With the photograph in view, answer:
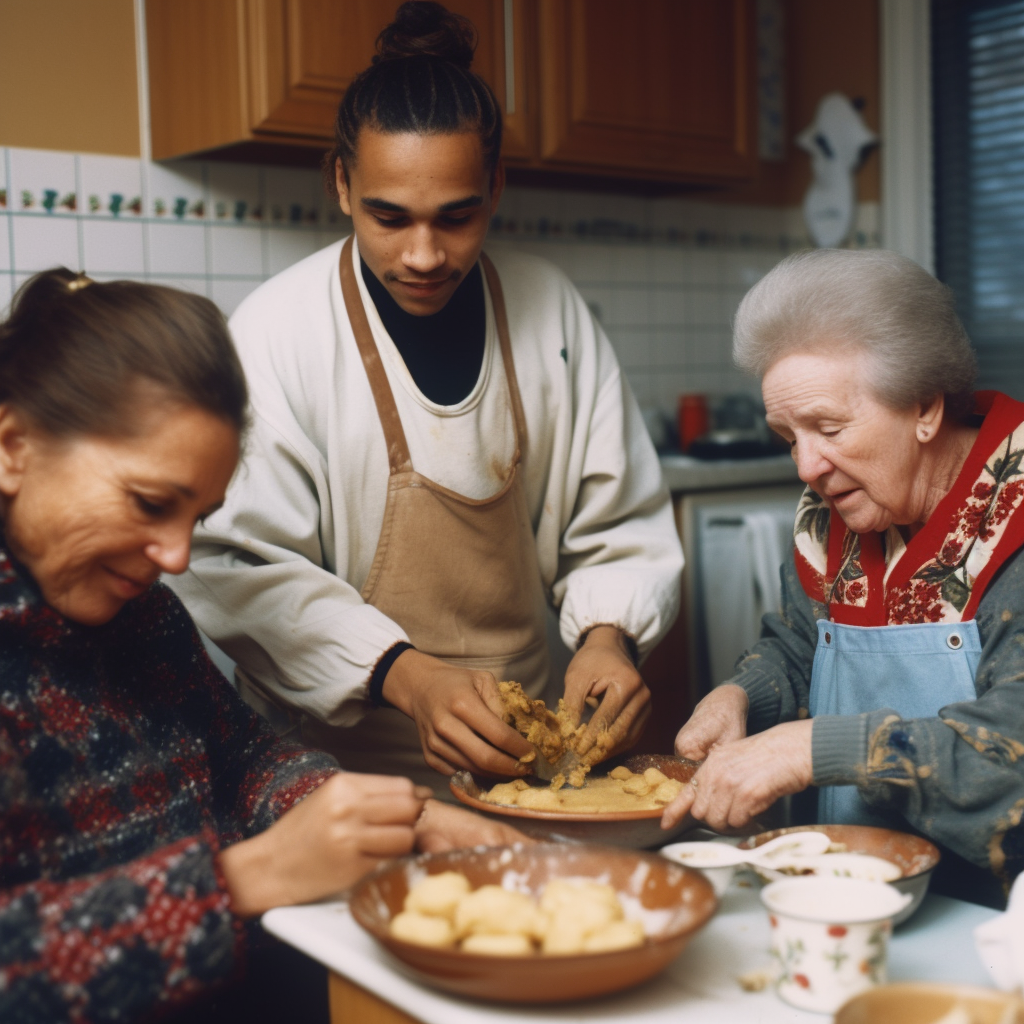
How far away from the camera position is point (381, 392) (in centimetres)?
182

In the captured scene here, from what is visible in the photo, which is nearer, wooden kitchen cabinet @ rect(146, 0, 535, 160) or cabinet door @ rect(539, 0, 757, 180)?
wooden kitchen cabinet @ rect(146, 0, 535, 160)

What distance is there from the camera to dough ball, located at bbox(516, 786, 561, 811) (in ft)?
4.17

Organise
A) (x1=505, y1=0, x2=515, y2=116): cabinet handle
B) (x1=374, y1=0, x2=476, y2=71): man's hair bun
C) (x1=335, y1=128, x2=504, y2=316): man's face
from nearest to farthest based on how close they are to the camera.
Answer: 1. (x1=335, y1=128, x2=504, y2=316): man's face
2. (x1=374, y1=0, x2=476, y2=71): man's hair bun
3. (x1=505, y1=0, x2=515, y2=116): cabinet handle

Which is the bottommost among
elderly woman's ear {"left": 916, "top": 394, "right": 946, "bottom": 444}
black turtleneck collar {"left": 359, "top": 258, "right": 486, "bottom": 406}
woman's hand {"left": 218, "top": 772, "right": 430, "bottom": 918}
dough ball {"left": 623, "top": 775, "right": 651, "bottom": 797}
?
dough ball {"left": 623, "top": 775, "right": 651, "bottom": 797}

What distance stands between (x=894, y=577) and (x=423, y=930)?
2.65 feet

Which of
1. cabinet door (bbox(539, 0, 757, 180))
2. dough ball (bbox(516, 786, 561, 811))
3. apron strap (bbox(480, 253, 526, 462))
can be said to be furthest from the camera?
cabinet door (bbox(539, 0, 757, 180))

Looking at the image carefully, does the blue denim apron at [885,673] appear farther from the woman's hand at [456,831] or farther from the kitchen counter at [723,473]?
the kitchen counter at [723,473]

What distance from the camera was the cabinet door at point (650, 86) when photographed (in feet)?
10.1

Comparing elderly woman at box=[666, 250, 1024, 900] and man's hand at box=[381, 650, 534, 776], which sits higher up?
elderly woman at box=[666, 250, 1024, 900]

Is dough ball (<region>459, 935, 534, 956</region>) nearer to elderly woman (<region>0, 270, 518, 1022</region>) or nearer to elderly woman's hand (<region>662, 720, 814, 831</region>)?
elderly woman (<region>0, 270, 518, 1022</region>)

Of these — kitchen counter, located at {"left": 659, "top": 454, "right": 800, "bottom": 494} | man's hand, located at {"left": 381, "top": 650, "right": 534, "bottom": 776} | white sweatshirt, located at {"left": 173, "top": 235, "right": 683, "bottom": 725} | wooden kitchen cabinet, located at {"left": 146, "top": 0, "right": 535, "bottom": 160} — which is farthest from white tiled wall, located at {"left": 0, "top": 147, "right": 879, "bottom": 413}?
man's hand, located at {"left": 381, "top": 650, "right": 534, "bottom": 776}

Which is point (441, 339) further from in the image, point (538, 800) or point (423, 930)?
point (423, 930)

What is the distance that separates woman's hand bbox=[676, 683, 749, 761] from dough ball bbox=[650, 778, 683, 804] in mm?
115

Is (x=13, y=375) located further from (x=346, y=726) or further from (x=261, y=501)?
(x=346, y=726)
